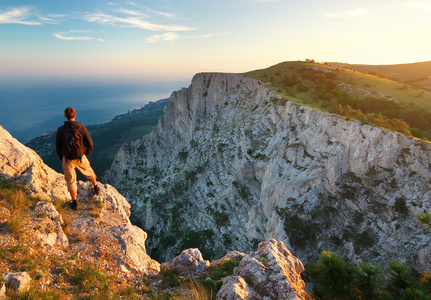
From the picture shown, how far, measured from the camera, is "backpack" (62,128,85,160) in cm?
840

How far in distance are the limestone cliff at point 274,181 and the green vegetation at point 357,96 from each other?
7.12 feet

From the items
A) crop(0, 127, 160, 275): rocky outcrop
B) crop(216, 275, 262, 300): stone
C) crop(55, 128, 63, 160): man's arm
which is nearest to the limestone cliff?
crop(216, 275, 262, 300): stone

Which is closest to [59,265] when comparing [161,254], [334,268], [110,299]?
[110,299]

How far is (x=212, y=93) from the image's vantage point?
3969 cm

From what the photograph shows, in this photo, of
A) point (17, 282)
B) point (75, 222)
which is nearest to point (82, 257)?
point (75, 222)

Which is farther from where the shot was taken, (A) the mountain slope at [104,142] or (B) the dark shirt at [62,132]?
(A) the mountain slope at [104,142]

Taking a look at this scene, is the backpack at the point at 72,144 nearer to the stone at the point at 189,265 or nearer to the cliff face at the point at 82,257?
the cliff face at the point at 82,257

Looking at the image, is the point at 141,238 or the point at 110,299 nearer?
the point at 110,299

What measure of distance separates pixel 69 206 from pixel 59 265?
11.3 feet

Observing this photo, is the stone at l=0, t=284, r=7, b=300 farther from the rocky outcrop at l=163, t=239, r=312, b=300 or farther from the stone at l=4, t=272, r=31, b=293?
the rocky outcrop at l=163, t=239, r=312, b=300

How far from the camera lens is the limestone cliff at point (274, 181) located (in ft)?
56.8

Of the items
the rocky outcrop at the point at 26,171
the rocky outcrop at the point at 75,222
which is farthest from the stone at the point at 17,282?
the rocky outcrop at the point at 26,171

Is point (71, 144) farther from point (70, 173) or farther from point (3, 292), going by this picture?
point (3, 292)

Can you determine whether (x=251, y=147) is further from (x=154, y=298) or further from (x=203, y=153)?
(x=154, y=298)
